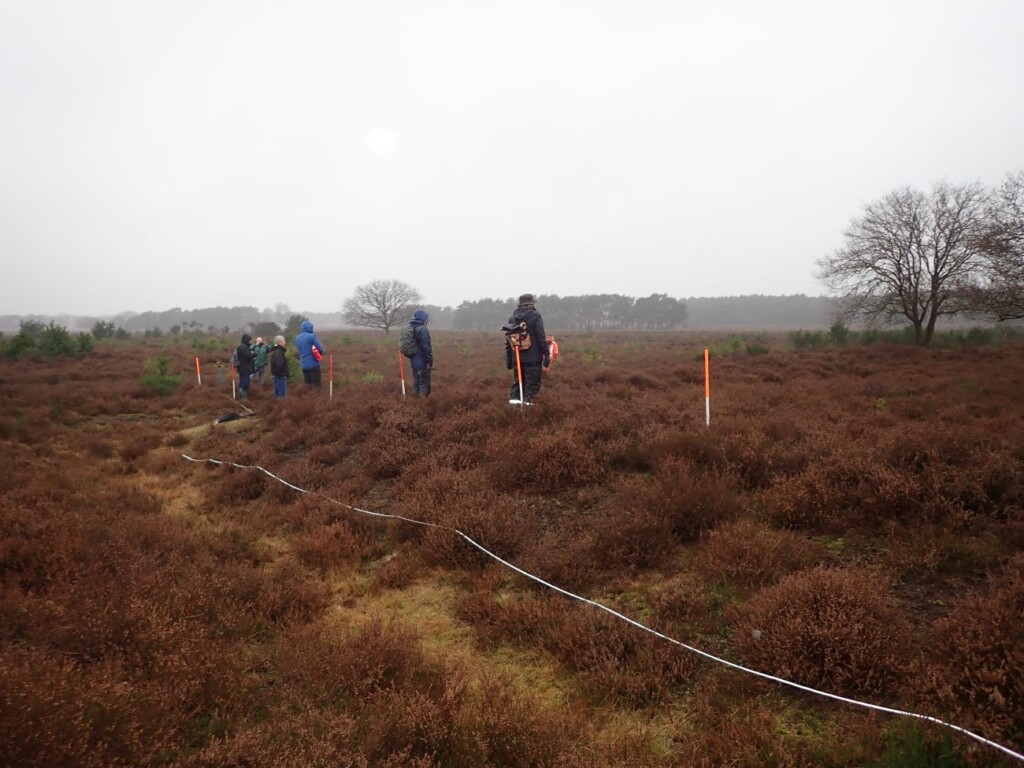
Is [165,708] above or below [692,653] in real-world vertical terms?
above

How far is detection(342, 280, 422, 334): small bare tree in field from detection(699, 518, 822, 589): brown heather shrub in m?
50.1

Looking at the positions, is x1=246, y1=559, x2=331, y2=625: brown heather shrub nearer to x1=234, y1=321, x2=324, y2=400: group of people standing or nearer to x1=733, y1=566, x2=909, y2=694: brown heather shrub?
x1=733, y1=566, x2=909, y2=694: brown heather shrub

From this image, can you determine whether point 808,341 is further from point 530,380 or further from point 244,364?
point 244,364

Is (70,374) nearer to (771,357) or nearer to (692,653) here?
(692,653)

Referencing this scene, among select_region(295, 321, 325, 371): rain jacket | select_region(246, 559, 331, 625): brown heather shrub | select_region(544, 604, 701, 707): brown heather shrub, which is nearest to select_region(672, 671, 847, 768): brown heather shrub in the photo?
select_region(544, 604, 701, 707): brown heather shrub

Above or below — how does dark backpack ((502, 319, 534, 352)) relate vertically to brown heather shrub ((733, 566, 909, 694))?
above

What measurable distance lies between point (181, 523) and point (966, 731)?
6402 millimetres

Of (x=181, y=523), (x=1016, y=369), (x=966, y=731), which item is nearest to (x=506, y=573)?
(x=966, y=731)

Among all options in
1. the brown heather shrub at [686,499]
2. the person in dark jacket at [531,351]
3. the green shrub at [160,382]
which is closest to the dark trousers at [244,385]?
the green shrub at [160,382]

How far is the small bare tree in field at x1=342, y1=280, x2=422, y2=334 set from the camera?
2125 inches

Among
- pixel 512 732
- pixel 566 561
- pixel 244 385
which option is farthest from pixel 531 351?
pixel 244 385

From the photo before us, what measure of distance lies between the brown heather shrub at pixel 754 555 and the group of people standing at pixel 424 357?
4658mm

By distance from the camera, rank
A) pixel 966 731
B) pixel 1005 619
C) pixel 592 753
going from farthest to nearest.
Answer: pixel 1005 619, pixel 592 753, pixel 966 731

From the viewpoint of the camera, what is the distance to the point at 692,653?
304 centimetres
